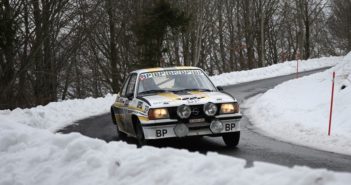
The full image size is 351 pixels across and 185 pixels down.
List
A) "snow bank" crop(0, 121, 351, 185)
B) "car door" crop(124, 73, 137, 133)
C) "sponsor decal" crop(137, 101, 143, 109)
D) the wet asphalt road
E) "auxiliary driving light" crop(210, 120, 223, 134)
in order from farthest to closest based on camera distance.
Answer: "car door" crop(124, 73, 137, 133) < "sponsor decal" crop(137, 101, 143, 109) < "auxiliary driving light" crop(210, 120, 223, 134) < the wet asphalt road < "snow bank" crop(0, 121, 351, 185)

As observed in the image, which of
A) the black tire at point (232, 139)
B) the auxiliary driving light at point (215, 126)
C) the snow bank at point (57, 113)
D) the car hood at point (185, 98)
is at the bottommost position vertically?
the snow bank at point (57, 113)

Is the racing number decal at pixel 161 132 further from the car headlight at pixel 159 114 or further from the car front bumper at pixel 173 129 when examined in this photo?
the car headlight at pixel 159 114

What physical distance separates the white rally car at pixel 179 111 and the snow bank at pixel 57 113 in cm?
413

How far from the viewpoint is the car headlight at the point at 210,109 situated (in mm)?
8945

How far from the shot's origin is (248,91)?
74.3 ft

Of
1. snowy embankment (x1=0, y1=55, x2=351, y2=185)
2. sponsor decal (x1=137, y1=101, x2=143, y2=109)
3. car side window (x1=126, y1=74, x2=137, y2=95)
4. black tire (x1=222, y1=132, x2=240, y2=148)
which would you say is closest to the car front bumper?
sponsor decal (x1=137, y1=101, x2=143, y2=109)

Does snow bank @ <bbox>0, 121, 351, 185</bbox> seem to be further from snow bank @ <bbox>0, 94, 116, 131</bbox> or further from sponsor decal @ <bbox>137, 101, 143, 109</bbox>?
snow bank @ <bbox>0, 94, 116, 131</bbox>

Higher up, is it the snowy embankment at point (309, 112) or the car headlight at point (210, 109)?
the car headlight at point (210, 109)

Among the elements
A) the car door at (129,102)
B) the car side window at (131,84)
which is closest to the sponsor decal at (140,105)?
the car door at (129,102)

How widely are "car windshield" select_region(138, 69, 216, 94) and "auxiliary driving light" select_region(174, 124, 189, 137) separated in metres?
1.27

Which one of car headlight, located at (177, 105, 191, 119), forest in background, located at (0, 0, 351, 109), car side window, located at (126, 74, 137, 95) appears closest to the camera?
car headlight, located at (177, 105, 191, 119)

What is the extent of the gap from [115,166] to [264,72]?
94.3 ft

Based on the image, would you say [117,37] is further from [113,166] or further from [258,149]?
[113,166]

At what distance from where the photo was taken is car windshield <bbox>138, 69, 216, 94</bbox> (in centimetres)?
1015
